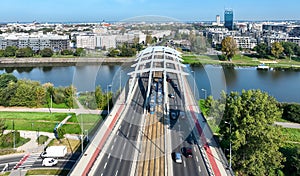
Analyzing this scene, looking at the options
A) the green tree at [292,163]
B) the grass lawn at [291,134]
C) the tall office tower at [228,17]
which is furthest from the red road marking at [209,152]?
the tall office tower at [228,17]

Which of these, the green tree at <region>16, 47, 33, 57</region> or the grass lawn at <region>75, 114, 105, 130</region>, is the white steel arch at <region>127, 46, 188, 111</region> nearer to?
the grass lawn at <region>75, 114, 105, 130</region>

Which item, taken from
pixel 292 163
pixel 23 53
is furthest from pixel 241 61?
pixel 292 163

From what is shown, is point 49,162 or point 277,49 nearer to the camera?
point 49,162

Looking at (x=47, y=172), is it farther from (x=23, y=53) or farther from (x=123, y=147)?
(x=23, y=53)

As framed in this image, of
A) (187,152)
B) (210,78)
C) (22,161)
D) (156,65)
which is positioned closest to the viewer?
(187,152)

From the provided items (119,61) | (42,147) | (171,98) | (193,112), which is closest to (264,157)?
(193,112)

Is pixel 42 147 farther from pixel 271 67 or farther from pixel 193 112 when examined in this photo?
pixel 271 67

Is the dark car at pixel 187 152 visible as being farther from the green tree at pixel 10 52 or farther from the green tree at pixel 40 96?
the green tree at pixel 10 52
